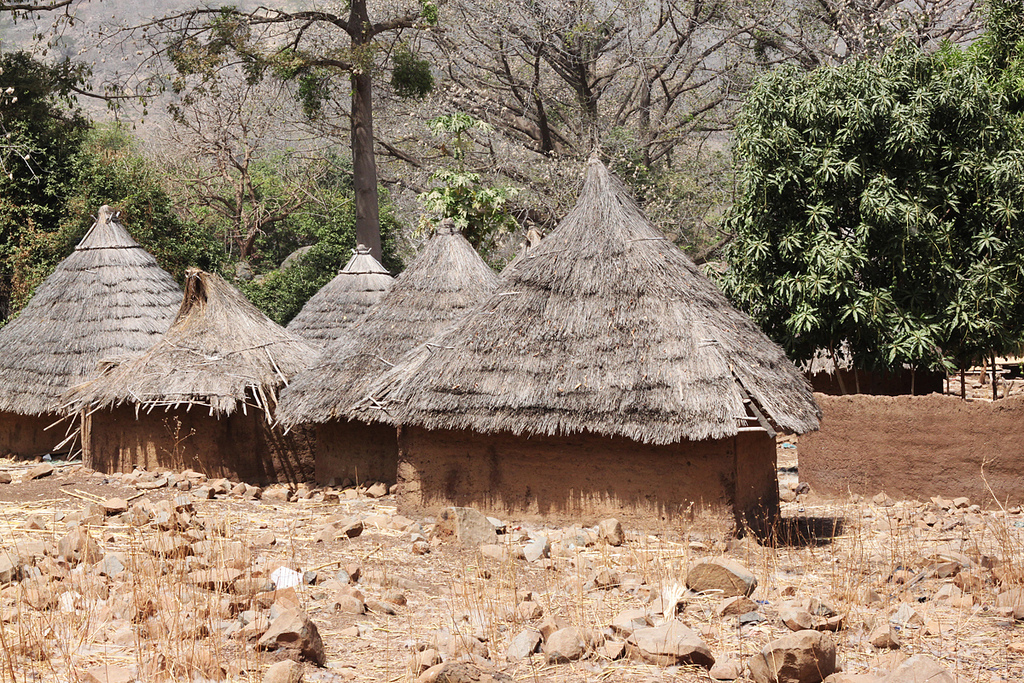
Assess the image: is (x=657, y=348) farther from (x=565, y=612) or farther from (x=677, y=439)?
(x=565, y=612)

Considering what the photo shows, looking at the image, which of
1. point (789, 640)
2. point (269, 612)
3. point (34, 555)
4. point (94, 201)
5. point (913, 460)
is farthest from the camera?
point (94, 201)

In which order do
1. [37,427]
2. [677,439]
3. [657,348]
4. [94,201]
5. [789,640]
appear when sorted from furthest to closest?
1. [94,201]
2. [37,427]
3. [657,348]
4. [677,439]
5. [789,640]

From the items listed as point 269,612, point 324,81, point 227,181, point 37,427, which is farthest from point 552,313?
point 227,181

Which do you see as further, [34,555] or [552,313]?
[552,313]

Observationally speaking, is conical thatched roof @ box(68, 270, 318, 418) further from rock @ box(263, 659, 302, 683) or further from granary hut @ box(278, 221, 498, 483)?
rock @ box(263, 659, 302, 683)

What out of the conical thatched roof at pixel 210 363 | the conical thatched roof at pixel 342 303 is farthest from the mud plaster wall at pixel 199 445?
the conical thatched roof at pixel 342 303

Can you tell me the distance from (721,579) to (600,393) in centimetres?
258

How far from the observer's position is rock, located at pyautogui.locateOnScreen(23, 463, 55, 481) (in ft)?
39.2

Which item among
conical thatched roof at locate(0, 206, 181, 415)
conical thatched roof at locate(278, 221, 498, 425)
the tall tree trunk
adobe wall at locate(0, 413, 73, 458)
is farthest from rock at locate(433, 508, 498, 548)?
the tall tree trunk

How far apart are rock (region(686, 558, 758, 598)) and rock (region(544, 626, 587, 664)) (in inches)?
67.6

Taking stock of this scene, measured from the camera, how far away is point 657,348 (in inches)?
364

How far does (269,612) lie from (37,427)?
38.2 ft

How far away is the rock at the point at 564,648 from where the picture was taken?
17.8 feet

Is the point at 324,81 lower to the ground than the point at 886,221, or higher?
higher
